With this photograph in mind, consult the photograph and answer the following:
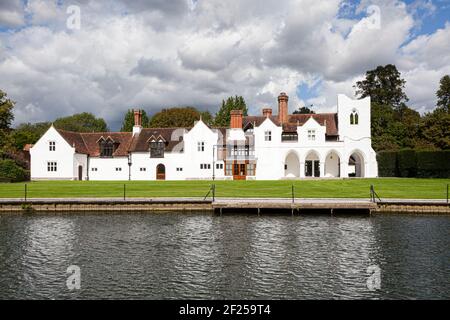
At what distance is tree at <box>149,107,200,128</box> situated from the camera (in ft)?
293

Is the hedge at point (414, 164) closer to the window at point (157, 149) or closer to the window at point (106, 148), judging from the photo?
the window at point (157, 149)

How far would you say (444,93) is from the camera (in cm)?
6644

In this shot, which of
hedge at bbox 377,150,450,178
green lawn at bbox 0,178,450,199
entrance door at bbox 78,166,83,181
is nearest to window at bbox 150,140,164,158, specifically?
entrance door at bbox 78,166,83,181

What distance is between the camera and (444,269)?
13.4m

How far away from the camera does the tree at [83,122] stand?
115188 millimetres

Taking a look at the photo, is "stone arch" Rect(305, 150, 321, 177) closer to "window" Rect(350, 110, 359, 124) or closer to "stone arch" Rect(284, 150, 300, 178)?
"stone arch" Rect(284, 150, 300, 178)

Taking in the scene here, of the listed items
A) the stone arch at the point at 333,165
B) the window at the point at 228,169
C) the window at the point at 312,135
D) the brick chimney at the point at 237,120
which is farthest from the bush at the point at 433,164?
the window at the point at 228,169

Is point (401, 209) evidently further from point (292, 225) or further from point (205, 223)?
point (205, 223)

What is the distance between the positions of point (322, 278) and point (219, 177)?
133 feet

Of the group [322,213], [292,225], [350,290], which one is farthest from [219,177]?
[350,290]

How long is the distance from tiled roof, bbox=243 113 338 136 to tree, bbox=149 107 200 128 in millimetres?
34910

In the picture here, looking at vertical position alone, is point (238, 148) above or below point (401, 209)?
above
